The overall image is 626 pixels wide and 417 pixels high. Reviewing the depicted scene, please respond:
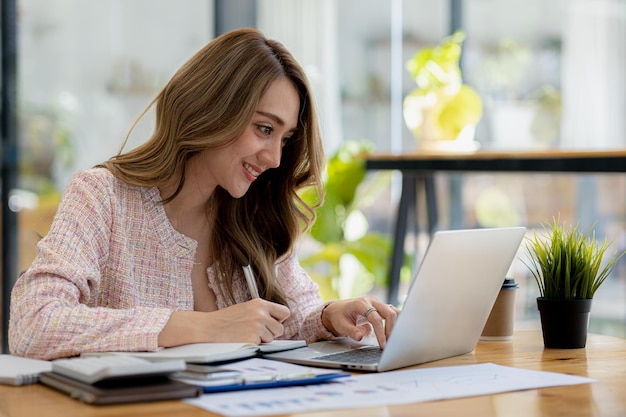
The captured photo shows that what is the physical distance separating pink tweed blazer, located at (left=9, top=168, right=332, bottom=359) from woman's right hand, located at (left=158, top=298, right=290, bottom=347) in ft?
0.09

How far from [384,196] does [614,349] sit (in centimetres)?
382

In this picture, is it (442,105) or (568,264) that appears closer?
(568,264)

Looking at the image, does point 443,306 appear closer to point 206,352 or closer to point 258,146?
point 206,352

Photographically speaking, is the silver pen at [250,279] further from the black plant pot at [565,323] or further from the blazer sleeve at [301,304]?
the black plant pot at [565,323]

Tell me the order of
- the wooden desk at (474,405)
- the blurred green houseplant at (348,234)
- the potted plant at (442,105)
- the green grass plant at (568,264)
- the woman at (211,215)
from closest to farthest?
the wooden desk at (474,405) → the woman at (211,215) → the green grass plant at (568,264) → the potted plant at (442,105) → the blurred green houseplant at (348,234)

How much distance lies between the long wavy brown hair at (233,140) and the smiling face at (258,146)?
0.02 meters

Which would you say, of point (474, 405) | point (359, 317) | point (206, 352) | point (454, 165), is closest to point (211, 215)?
point (359, 317)

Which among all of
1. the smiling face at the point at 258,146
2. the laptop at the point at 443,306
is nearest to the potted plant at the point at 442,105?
the smiling face at the point at 258,146

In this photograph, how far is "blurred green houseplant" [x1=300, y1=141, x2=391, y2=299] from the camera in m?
5.01

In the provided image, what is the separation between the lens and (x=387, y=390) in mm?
1480

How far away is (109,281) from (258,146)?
0.42m

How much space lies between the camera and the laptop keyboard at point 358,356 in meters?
1.71

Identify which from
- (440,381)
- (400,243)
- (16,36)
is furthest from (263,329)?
(16,36)

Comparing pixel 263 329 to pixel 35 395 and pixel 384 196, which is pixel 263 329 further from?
pixel 384 196
